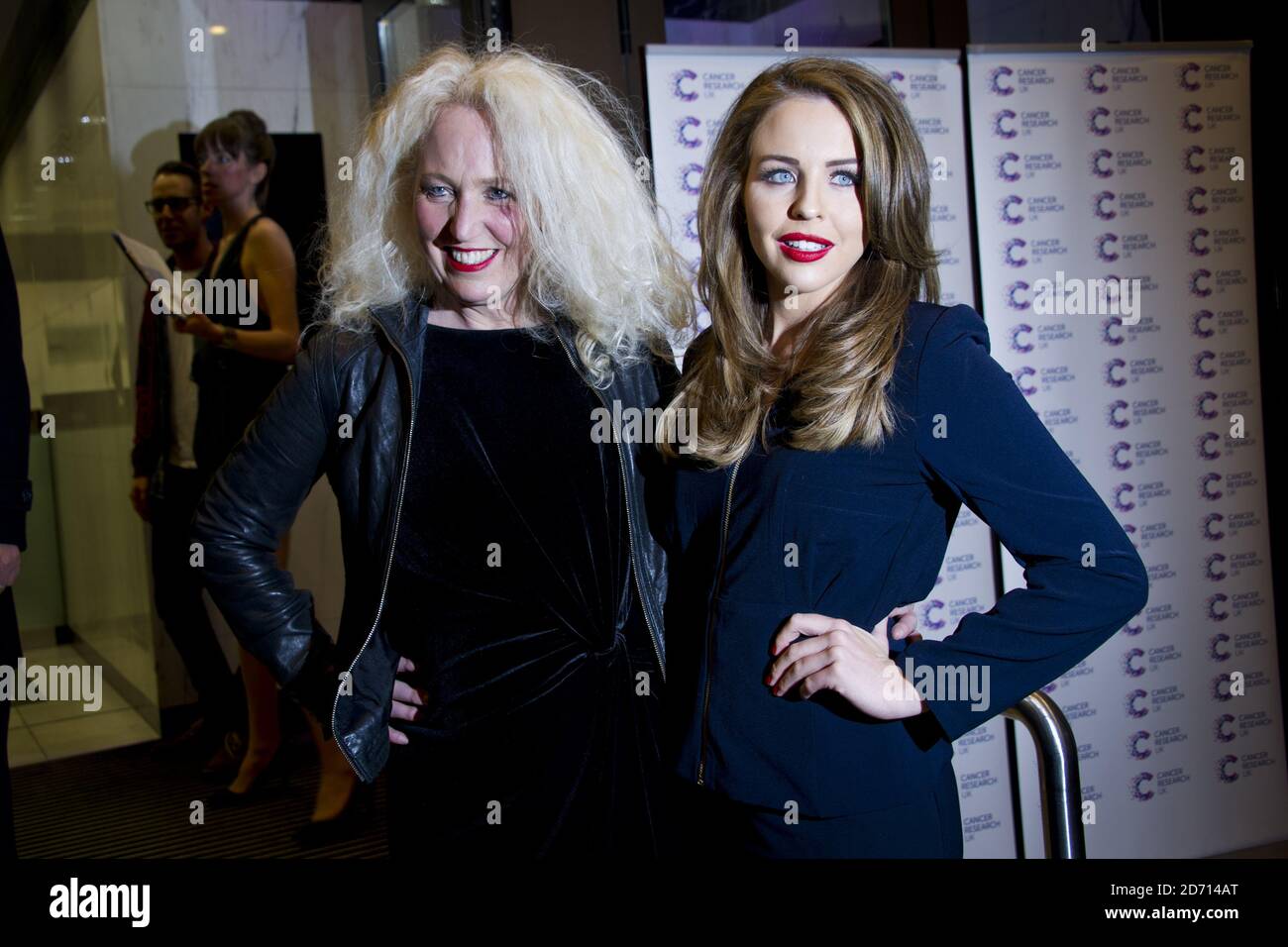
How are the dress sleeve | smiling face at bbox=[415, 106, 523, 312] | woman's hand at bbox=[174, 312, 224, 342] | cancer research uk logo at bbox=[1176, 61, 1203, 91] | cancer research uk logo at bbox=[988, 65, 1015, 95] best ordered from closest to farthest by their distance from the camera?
the dress sleeve
smiling face at bbox=[415, 106, 523, 312]
cancer research uk logo at bbox=[988, 65, 1015, 95]
cancer research uk logo at bbox=[1176, 61, 1203, 91]
woman's hand at bbox=[174, 312, 224, 342]

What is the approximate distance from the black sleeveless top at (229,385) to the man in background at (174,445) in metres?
0.27

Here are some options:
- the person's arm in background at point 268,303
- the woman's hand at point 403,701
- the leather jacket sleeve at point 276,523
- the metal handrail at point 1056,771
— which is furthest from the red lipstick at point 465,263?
the person's arm in background at point 268,303

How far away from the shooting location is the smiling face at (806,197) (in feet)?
4.68

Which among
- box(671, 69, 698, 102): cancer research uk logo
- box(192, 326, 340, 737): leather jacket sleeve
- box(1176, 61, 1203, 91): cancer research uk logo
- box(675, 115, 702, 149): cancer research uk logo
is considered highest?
box(1176, 61, 1203, 91): cancer research uk logo

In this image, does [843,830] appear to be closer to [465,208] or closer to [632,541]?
[632,541]

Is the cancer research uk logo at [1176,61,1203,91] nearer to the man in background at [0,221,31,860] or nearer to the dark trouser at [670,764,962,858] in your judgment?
the dark trouser at [670,764,962,858]

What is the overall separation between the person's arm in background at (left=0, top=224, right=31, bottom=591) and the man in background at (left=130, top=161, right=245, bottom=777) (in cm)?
184

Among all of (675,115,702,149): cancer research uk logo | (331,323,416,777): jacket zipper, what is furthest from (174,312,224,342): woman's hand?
(331,323,416,777): jacket zipper

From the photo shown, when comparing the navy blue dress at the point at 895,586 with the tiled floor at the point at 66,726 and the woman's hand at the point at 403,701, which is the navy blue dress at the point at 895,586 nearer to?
the woman's hand at the point at 403,701

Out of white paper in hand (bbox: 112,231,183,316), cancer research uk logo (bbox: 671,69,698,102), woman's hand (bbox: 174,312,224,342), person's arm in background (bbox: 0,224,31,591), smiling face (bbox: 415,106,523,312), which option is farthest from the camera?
woman's hand (bbox: 174,312,224,342)

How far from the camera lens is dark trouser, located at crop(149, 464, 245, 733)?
3934 mm

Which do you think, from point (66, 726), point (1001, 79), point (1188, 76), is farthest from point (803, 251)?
point (66, 726)
